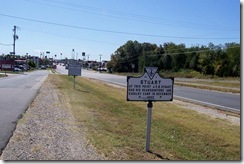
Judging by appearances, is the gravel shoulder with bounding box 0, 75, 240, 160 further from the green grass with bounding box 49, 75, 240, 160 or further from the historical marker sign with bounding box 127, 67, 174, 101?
the historical marker sign with bounding box 127, 67, 174, 101

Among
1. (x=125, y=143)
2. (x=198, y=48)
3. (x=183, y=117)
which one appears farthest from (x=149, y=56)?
(x=125, y=143)

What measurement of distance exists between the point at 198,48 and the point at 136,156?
88743 mm

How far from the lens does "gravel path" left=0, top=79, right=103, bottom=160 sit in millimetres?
5754

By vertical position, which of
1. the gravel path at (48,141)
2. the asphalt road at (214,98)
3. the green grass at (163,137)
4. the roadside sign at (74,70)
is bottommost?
the asphalt road at (214,98)

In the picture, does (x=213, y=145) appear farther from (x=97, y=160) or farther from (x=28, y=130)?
(x=28, y=130)

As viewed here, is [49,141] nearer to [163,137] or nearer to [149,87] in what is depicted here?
[149,87]

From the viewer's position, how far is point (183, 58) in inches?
3514

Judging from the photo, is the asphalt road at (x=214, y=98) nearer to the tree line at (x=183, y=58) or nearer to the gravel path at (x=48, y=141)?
the gravel path at (x=48, y=141)

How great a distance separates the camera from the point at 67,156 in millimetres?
5719

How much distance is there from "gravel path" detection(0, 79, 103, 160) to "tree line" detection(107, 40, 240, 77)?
2311 inches

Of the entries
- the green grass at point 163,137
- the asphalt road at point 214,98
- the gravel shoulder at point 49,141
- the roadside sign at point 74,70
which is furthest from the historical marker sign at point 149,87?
the roadside sign at point 74,70

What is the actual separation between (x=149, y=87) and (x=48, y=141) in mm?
2227

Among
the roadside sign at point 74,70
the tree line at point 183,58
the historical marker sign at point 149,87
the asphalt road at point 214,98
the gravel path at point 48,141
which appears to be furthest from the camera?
the tree line at point 183,58

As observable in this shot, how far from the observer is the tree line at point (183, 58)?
244 ft
